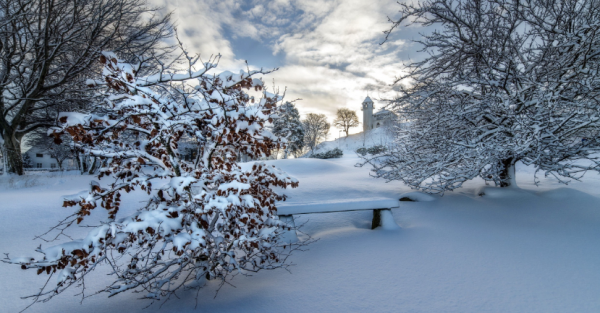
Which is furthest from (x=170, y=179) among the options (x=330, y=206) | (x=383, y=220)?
(x=383, y=220)

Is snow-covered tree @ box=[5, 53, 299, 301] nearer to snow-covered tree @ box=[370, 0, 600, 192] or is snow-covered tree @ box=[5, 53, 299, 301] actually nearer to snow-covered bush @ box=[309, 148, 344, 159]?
snow-covered tree @ box=[370, 0, 600, 192]

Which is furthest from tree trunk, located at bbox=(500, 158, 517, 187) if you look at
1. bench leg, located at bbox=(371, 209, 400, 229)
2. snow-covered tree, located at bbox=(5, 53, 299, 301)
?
snow-covered tree, located at bbox=(5, 53, 299, 301)

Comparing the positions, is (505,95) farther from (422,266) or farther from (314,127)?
(314,127)

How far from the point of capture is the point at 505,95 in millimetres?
4668

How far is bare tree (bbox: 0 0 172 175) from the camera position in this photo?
696 centimetres

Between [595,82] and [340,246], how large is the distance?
4.77m

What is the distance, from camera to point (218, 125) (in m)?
2.32

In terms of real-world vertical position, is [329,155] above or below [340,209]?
above

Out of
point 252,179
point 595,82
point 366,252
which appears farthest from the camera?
point 595,82

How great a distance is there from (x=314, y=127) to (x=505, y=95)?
36.0 m

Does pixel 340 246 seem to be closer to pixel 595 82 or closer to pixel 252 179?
pixel 252 179

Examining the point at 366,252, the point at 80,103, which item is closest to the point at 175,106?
the point at 366,252

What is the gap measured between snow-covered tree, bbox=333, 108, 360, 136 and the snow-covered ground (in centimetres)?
4693

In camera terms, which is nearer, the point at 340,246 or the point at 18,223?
the point at 340,246
